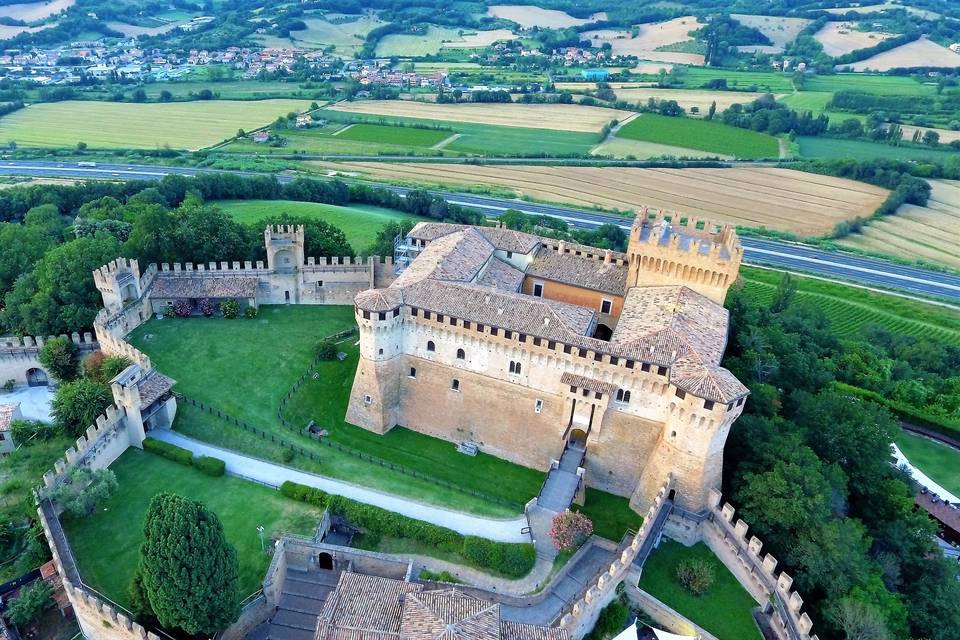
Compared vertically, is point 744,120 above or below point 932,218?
above

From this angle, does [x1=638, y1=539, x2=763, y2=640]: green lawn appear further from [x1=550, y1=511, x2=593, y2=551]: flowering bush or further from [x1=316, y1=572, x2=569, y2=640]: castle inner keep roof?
[x1=316, y1=572, x2=569, y2=640]: castle inner keep roof

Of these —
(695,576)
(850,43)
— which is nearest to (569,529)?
(695,576)

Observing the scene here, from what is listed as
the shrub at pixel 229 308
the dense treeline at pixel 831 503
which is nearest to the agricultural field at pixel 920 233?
the dense treeline at pixel 831 503

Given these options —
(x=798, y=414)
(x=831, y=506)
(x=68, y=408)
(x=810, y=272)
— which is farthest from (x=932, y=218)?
(x=68, y=408)

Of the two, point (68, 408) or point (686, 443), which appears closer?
point (686, 443)

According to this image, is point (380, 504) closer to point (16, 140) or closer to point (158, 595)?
point (158, 595)

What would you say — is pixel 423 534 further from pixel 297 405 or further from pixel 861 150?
pixel 861 150

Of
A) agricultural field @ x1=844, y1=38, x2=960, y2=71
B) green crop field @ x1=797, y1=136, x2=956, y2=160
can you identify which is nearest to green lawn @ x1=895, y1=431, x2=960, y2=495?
green crop field @ x1=797, y1=136, x2=956, y2=160
